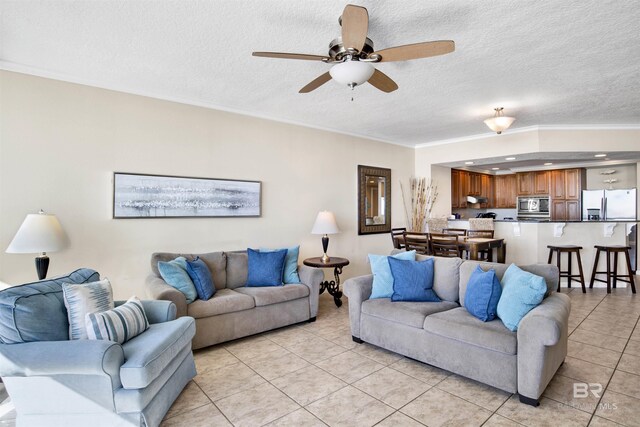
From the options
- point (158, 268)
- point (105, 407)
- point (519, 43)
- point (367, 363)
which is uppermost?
→ point (519, 43)

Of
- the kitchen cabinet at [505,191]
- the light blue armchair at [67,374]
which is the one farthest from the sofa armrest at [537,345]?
the kitchen cabinet at [505,191]

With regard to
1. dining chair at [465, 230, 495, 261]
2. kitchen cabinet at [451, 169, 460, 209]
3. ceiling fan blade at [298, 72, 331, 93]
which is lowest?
dining chair at [465, 230, 495, 261]

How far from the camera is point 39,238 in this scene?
2.79 metres

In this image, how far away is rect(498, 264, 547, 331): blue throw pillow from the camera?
96.5 inches

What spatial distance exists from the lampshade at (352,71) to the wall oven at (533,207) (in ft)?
25.1

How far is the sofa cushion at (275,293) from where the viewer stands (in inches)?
143

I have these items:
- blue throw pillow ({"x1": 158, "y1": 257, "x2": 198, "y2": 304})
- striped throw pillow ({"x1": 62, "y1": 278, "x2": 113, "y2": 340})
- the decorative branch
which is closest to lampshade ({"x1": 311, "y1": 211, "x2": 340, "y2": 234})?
blue throw pillow ({"x1": 158, "y1": 257, "x2": 198, "y2": 304})

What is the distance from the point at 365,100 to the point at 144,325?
324cm

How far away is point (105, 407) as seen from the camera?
6.28 ft

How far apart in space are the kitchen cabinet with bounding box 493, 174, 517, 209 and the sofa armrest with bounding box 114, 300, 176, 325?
28.8ft

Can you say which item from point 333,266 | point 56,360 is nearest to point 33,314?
point 56,360

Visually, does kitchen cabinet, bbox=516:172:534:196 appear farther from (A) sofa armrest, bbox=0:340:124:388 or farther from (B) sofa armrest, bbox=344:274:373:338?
(A) sofa armrest, bbox=0:340:124:388

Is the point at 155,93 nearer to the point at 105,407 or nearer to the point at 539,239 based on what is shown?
the point at 105,407

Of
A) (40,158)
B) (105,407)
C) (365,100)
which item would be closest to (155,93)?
(40,158)
